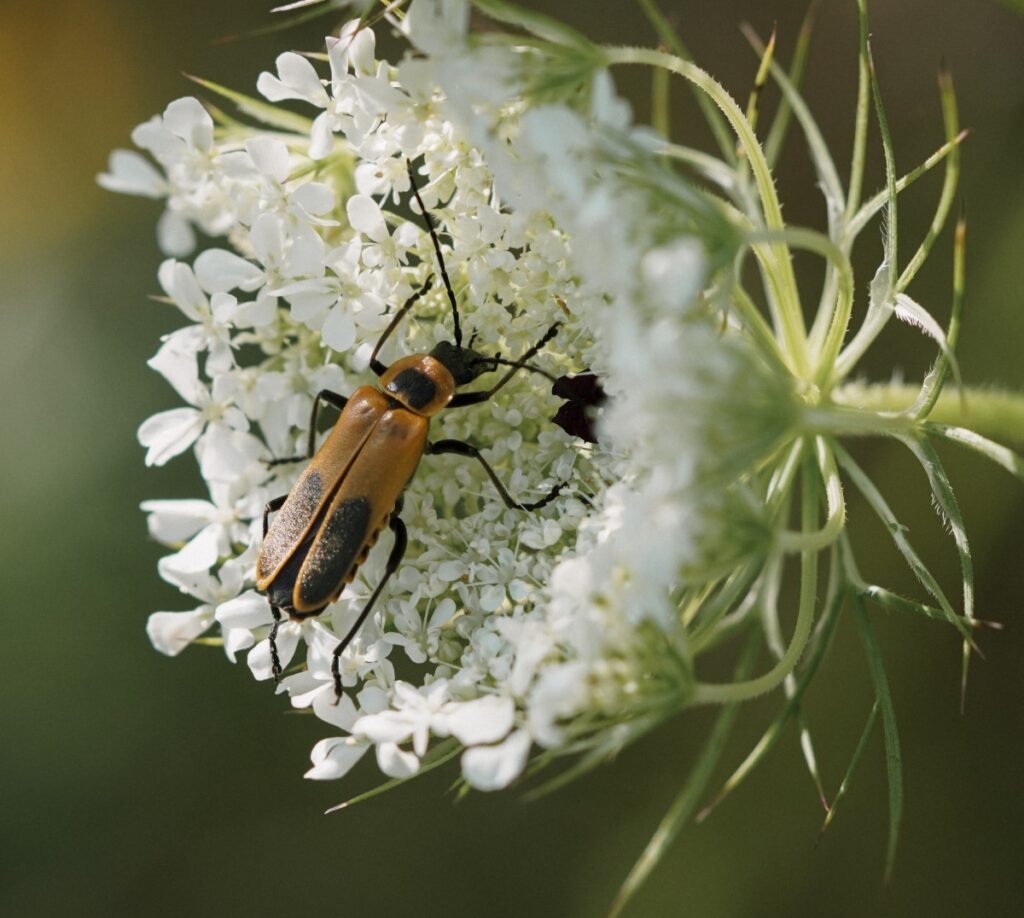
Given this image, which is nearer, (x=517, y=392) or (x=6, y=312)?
(x=517, y=392)

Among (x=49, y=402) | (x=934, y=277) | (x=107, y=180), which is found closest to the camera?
(x=107, y=180)

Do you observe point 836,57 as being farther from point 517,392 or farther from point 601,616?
point 601,616

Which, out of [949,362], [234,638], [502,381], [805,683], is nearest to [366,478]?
[502,381]

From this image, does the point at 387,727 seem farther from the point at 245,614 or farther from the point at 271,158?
the point at 271,158

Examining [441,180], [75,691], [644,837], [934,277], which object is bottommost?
[644,837]

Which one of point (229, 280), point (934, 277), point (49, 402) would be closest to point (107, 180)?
point (229, 280)

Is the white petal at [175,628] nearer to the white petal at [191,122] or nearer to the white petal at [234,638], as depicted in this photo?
the white petal at [234,638]
